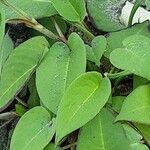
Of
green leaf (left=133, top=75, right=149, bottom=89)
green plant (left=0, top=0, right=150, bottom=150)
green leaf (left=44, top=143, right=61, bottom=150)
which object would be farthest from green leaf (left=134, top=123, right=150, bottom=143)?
green leaf (left=44, top=143, right=61, bottom=150)

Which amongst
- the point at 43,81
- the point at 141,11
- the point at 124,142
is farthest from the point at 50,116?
the point at 141,11

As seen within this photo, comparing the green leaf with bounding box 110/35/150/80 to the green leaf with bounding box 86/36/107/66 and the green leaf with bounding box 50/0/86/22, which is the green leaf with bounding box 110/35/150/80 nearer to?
the green leaf with bounding box 86/36/107/66

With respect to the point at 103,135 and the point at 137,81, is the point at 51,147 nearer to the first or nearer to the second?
the point at 103,135

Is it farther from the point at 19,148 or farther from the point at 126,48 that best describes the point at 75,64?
the point at 19,148

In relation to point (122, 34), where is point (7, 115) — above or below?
below

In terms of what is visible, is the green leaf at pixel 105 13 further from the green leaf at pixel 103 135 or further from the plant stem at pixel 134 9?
the green leaf at pixel 103 135

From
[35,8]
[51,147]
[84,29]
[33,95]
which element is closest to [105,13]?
[84,29]

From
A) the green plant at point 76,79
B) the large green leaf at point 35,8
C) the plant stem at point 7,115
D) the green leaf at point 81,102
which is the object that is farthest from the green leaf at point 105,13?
the plant stem at point 7,115
